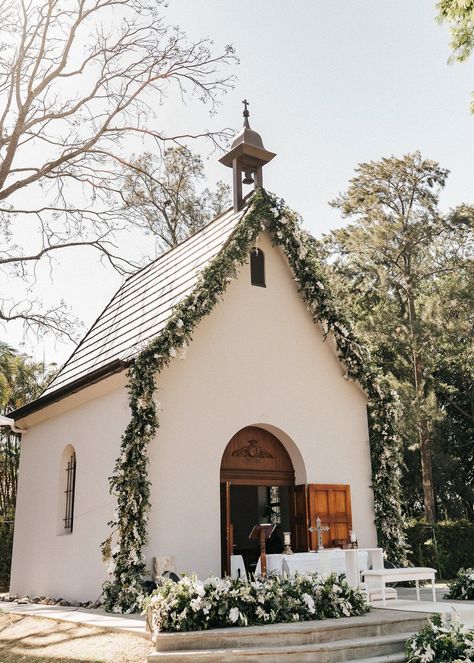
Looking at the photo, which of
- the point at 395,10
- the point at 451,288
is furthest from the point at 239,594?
the point at 451,288

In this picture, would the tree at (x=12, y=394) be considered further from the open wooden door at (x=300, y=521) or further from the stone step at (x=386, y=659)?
the stone step at (x=386, y=659)

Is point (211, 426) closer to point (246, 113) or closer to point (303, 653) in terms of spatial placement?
point (303, 653)

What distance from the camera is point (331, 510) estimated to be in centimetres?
1322

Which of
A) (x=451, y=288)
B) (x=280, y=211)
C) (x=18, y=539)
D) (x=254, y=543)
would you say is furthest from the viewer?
(x=451, y=288)

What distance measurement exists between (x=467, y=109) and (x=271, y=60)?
4495 millimetres

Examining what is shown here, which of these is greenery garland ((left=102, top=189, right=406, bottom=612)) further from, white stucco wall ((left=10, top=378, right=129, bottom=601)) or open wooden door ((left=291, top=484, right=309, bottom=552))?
open wooden door ((left=291, top=484, right=309, bottom=552))

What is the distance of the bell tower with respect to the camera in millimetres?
15180

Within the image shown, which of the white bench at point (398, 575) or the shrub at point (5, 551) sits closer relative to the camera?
the white bench at point (398, 575)

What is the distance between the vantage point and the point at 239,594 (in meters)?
8.25

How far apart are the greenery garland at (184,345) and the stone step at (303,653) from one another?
323cm

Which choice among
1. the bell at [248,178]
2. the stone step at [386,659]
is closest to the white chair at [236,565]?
the stone step at [386,659]

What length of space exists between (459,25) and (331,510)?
882cm

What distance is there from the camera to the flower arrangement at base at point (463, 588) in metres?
11.3

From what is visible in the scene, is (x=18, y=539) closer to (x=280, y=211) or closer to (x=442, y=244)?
(x=280, y=211)
